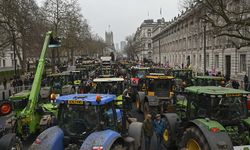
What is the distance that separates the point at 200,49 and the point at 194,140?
4673cm

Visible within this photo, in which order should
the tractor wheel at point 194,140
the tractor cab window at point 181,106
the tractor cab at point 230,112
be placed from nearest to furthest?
1. the tractor wheel at point 194,140
2. the tractor cab at point 230,112
3. the tractor cab window at point 181,106

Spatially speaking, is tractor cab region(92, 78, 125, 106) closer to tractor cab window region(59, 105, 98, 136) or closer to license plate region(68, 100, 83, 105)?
tractor cab window region(59, 105, 98, 136)

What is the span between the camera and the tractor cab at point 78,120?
24.3 feet

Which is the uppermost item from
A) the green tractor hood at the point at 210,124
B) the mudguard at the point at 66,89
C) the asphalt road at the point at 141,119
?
the green tractor hood at the point at 210,124

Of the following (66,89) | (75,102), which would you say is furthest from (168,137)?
(66,89)

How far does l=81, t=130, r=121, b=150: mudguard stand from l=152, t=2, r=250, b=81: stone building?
21601mm

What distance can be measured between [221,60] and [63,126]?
3865 centimetres

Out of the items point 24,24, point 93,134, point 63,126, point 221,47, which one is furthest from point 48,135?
point 221,47

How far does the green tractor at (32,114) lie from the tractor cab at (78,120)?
3.38 meters

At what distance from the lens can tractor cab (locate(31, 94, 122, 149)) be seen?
24.3 feet

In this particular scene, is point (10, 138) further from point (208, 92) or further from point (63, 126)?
point (208, 92)

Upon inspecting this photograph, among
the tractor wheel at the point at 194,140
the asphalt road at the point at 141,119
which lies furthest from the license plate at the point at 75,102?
the asphalt road at the point at 141,119

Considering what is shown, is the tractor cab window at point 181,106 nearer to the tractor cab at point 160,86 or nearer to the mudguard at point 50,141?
the tractor cab at point 160,86

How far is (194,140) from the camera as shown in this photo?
8359mm
